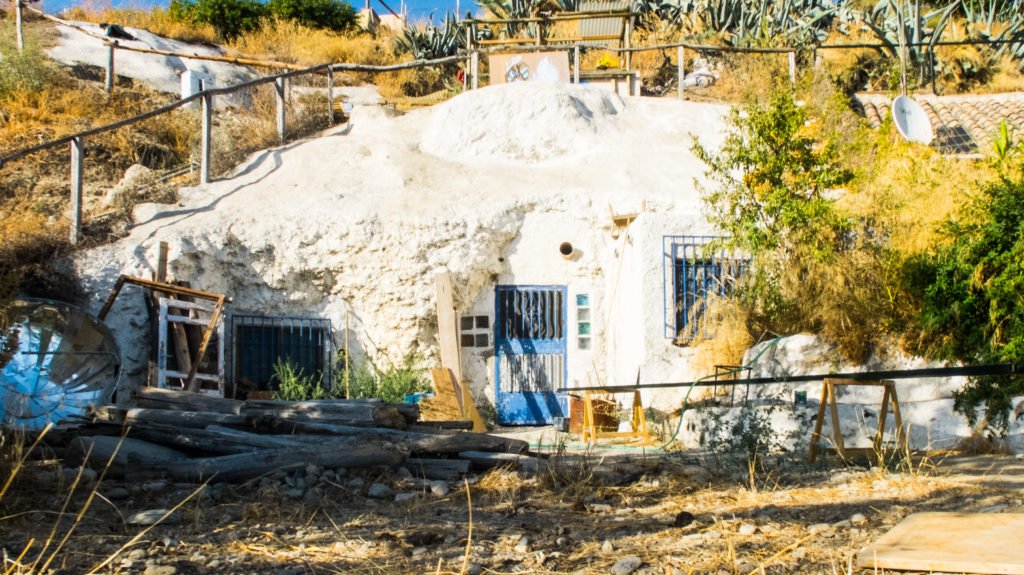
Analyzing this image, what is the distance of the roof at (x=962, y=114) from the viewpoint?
54.7ft

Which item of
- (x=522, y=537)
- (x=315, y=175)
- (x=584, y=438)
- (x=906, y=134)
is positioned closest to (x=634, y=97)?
(x=906, y=134)

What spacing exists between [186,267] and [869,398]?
8.25 metres

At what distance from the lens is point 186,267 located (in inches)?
472

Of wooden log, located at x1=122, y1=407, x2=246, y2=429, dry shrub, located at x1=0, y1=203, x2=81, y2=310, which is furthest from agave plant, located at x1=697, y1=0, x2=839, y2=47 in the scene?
wooden log, located at x1=122, y1=407, x2=246, y2=429

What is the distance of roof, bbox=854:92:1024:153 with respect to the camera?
1667cm

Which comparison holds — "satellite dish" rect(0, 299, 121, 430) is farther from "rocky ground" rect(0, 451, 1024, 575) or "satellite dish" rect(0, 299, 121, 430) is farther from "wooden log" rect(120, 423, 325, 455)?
"rocky ground" rect(0, 451, 1024, 575)

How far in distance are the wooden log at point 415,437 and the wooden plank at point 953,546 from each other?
3.23 m

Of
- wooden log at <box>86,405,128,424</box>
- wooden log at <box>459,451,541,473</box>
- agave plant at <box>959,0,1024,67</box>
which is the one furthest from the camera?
agave plant at <box>959,0,1024,67</box>

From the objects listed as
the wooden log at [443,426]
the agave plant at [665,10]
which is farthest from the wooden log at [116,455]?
the agave plant at [665,10]

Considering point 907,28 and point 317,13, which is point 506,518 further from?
point 317,13

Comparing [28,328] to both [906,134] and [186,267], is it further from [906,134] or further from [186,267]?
[906,134]

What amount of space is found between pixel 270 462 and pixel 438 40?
60.9 feet

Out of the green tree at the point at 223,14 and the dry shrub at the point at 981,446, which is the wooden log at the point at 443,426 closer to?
the dry shrub at the point at 981,446

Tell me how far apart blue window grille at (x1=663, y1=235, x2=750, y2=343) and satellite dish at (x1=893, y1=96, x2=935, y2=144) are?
3212 millimetres
